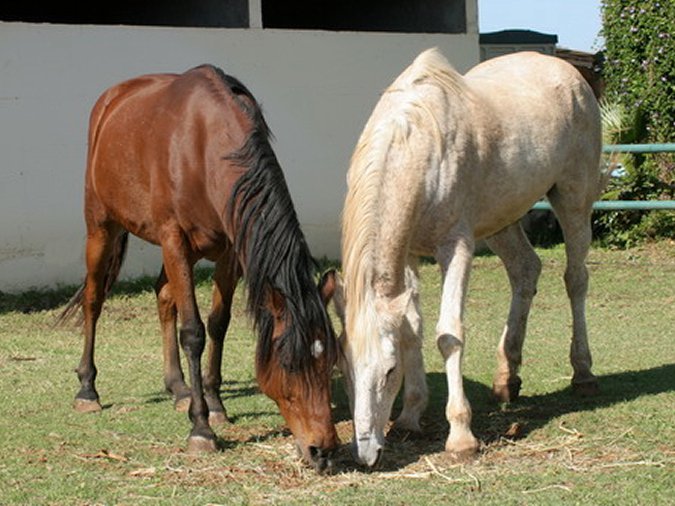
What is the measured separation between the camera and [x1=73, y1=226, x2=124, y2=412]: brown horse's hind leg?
23.8ft

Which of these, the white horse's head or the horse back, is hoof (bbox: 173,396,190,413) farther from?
the white horse's head

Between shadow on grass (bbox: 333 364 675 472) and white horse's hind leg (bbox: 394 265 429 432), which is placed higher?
white horse's hind leg (bbox: 394 265 429 432)

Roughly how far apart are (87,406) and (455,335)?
2.49 metres

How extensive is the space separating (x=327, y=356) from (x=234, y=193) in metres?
0.94

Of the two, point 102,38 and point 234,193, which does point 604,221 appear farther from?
point 234,193

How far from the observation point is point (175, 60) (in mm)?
12477

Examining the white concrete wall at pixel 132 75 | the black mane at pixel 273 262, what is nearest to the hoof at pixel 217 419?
the black mane at pixel 273 262

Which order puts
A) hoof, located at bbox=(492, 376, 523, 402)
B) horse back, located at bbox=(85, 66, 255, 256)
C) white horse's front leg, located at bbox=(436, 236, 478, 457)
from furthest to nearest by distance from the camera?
1. hoof, located at bbox=(492, 376, 523, 402)
2. horse back, located at bbox=(85, 66, 255, 256)
3. white horse's front leg, located at bbox=(436, 236, 478, 457)

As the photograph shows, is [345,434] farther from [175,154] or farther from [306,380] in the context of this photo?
[175,154]

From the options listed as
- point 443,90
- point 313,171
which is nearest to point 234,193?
point 443,90

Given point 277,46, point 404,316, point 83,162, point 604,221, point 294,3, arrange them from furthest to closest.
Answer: point 294,3, point 604,221, point 277,46, point 83,162, point 404,316

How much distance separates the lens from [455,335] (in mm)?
5801

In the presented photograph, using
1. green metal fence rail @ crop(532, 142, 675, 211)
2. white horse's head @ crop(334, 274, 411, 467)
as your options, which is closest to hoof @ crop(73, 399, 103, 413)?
white horse's head @ crop(334, 274, 411, 467)

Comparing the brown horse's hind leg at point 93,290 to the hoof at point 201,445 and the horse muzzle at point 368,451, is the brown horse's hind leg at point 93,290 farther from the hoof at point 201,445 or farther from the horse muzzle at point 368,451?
the horse muzzle at point 368,451
